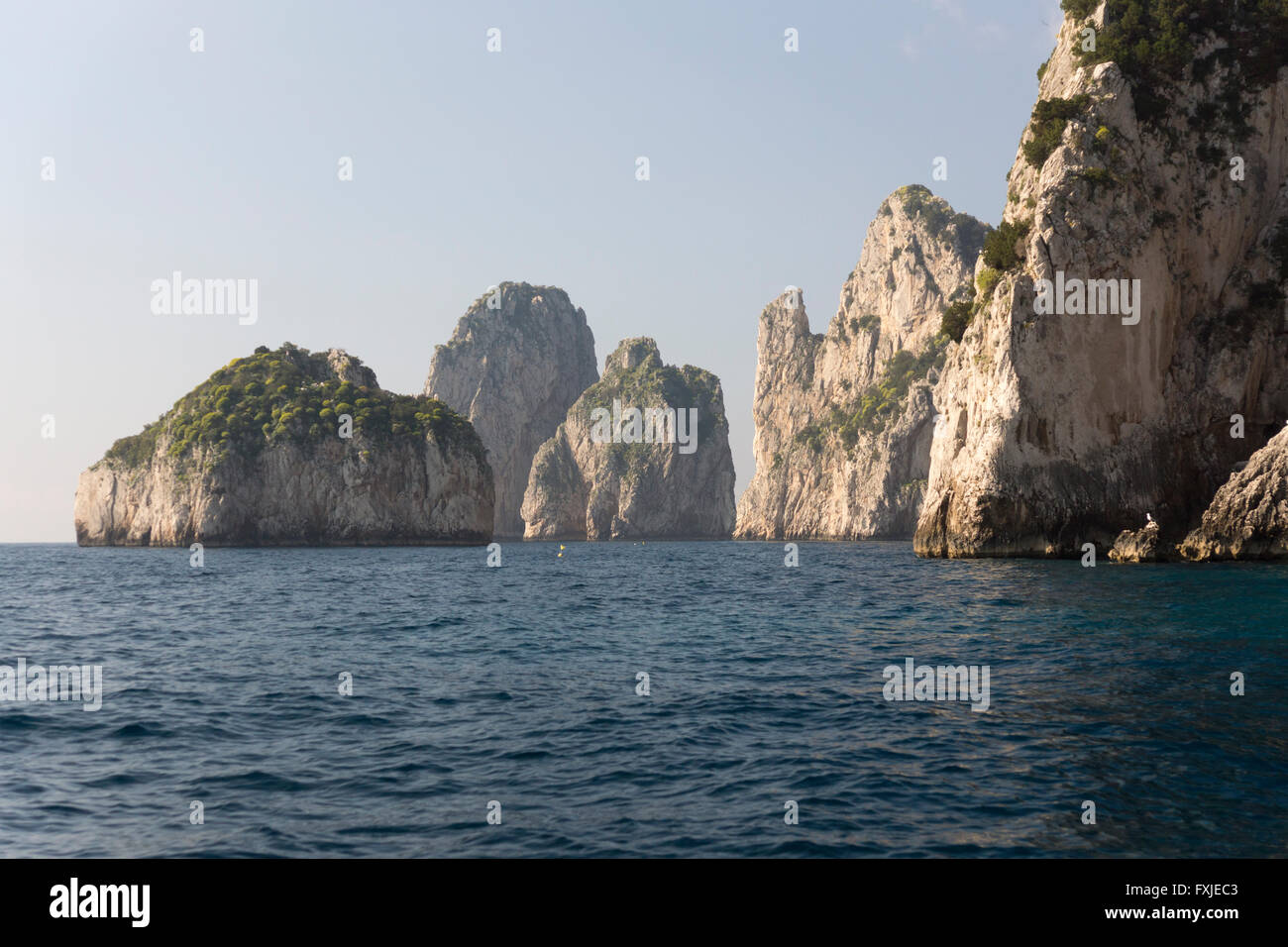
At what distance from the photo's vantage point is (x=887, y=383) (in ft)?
578

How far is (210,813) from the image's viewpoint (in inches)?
448

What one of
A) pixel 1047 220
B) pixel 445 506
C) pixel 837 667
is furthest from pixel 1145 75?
pixel 445 506

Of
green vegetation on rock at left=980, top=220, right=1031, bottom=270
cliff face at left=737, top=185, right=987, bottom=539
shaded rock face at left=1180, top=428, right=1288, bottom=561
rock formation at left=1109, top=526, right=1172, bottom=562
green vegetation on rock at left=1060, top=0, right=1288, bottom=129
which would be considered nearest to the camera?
shaded rock face at left=1180, top=428, right=1288, bottom=561

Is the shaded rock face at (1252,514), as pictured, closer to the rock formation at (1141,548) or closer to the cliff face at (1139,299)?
the rock formation at (1141,548)

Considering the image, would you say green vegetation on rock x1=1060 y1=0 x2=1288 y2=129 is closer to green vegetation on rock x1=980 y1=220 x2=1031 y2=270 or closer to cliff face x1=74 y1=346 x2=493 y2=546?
green vegetation on rock x1=980 y1=220 x2=1031 y2=270

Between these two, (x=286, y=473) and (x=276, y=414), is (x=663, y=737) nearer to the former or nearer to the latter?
(x=286, y=473)

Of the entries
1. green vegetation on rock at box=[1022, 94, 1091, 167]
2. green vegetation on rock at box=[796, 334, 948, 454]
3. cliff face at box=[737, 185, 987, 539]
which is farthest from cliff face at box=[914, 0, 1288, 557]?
green vegetation on rock at box=[796, 334, 948, 454]

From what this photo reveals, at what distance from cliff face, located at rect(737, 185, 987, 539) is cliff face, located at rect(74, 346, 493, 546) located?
70064mm

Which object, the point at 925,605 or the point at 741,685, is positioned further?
the point at 925,605

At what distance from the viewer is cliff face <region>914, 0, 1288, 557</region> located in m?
57.6

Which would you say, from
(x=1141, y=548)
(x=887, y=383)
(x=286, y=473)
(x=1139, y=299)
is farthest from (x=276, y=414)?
(x=887, y=383)
